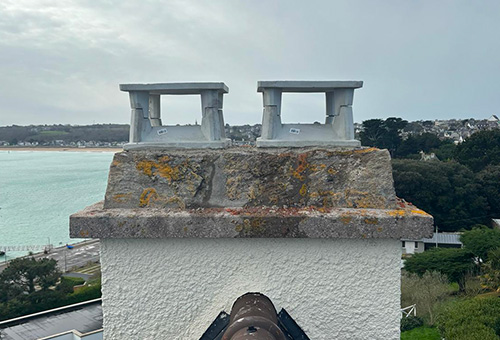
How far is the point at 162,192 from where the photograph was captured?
2.68 m

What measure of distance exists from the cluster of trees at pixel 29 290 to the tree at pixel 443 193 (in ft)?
97.0

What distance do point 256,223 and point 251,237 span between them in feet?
0.33

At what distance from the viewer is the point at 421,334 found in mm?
19812

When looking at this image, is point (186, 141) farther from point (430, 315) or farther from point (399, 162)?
point (399, 162)

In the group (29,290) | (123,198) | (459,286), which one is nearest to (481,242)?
(459,286)

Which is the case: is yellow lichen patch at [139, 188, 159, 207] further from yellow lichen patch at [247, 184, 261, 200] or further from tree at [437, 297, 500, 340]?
tree at [437, 297, 500, 340]

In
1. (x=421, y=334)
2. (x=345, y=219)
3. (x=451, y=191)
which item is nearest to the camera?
(x=345, y=219)

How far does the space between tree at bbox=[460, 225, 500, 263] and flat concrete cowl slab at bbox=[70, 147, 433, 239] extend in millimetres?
26453

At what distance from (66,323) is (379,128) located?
4045 cm

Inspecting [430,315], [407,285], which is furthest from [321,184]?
[407,285]

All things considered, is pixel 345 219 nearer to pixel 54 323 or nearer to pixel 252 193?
pixel 252 193

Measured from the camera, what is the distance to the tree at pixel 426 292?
21.8 meters

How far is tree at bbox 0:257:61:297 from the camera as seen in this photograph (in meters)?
23.5

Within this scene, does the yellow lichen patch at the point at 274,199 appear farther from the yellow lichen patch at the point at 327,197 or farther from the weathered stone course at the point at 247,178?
the yellow lichen patch at the point at 327,197
